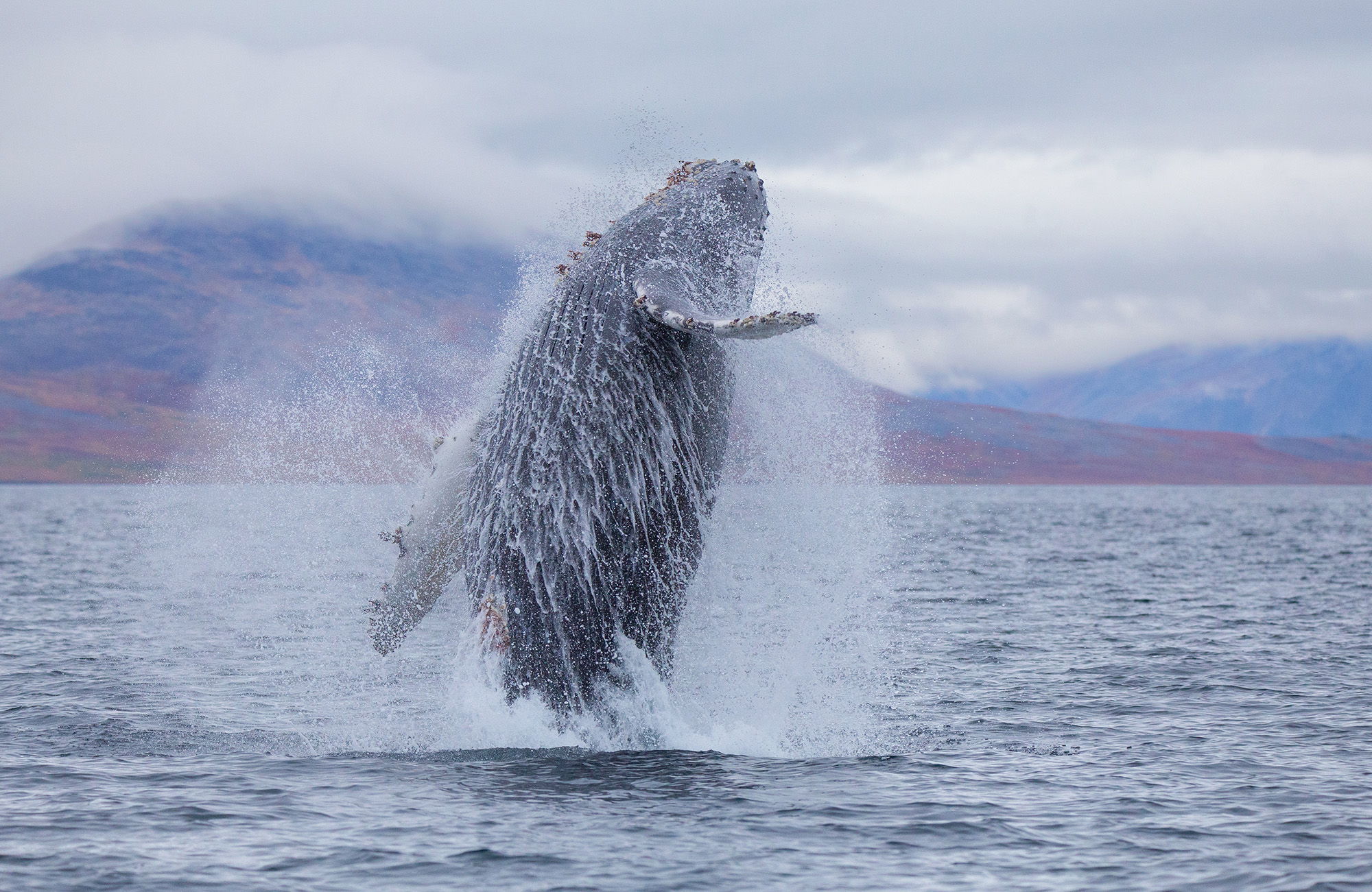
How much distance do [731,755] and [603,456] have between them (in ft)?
11.4

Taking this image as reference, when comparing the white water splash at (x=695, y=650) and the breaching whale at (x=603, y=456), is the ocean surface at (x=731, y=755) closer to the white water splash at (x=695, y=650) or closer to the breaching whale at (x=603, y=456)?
the white water splash at (x=695, y=650)

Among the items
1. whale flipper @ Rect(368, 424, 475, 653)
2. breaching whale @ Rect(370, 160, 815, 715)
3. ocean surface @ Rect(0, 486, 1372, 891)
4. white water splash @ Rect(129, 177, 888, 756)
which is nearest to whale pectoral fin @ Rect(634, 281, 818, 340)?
breaching whale @ Rect(370, 160, 815, 715)

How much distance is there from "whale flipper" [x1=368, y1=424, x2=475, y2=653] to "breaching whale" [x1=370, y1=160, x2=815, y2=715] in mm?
30

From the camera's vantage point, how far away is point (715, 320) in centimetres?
943

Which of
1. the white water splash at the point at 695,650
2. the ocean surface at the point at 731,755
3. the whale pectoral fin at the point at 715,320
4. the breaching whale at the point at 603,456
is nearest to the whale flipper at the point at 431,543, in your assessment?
the breaching whale at the point at 603,456

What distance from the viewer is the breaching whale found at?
36.1 ft

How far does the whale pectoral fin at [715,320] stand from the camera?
28.8 ft

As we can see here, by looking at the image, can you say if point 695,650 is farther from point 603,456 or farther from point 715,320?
point 715,320

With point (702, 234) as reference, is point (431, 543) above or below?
below

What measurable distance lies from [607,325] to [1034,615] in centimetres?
1970

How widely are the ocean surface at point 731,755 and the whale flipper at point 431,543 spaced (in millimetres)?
616

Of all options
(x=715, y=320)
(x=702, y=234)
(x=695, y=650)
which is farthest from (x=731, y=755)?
(x=695, y=650)

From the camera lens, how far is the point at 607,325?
36.1 ft

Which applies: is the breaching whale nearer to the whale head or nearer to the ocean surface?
the whale head
